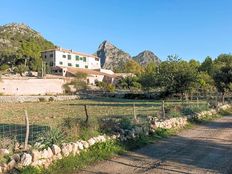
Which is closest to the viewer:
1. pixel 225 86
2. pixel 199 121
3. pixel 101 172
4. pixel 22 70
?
pixel 101 172

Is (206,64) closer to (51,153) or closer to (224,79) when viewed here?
(224,79)

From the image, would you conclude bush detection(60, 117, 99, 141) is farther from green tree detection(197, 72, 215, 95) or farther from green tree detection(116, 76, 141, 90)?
green tree detection(116, 76, 141, 90)

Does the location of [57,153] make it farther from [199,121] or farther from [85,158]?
[199,121]

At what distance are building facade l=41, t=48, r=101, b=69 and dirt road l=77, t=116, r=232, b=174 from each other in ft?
338

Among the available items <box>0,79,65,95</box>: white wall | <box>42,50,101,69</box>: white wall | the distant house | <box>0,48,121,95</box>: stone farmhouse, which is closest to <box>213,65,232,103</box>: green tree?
<box>0,48,121,95</box>: stone farmhouse

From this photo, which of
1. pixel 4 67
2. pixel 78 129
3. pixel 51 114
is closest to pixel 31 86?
pixel 4 67

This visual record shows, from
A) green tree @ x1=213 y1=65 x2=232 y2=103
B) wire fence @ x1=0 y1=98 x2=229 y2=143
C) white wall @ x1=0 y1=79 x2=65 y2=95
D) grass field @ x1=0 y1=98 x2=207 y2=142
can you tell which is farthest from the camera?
white wall @ x1=0 y1=79 x2=65 y2=95

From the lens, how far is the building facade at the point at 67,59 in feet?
383

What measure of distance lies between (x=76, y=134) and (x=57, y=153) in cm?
190

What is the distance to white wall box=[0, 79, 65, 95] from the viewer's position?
62.3 m

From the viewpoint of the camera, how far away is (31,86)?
2618 inches

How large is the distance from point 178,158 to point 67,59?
11128cm

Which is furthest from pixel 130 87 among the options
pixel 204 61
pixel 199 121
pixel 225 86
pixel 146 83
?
pixel 199 121

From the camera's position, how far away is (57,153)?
11.0 m
